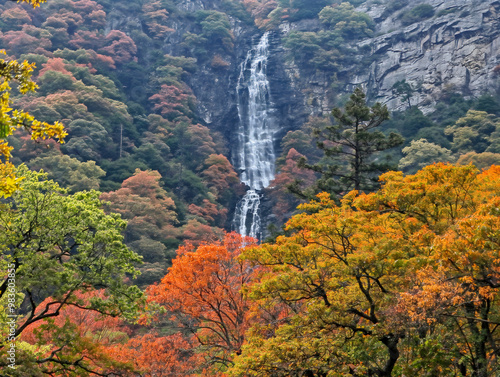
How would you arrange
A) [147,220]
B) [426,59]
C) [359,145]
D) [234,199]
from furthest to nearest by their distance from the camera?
[426,59] → [234,199] → [147,220] → [359,145]

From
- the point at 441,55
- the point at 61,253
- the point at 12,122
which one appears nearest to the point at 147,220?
the point at 61,253

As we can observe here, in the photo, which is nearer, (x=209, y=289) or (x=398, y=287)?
(x=398, y=287)

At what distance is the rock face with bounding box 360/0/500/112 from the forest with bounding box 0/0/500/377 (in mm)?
511

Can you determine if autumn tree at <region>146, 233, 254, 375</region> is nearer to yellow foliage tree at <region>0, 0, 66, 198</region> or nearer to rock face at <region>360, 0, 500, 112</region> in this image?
yellow foliage tree at <region>0, 0, 66, 198</region>

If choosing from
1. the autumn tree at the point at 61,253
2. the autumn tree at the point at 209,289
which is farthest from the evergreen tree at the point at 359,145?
the autumn tree at the point at 61,253

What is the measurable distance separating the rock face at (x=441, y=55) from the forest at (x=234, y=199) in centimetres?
51

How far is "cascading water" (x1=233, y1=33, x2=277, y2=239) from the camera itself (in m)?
42.9

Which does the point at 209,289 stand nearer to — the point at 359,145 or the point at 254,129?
the point at 359,145

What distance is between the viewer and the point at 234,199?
39188 millimetres

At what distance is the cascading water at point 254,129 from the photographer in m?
42.9

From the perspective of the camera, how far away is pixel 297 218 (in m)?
9.93

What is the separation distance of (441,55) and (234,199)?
84.8 ft

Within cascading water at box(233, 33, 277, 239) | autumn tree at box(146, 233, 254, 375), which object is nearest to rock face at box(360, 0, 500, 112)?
cascading water at box(233, 33, 277, 239)

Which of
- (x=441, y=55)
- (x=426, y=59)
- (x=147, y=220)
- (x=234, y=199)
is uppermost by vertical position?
(x=426, y=59)
